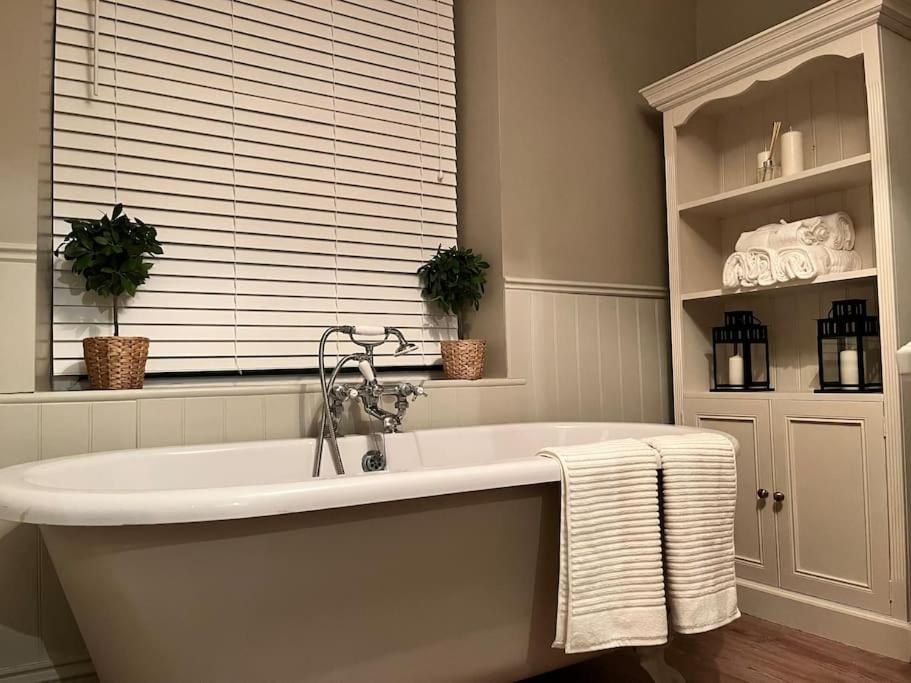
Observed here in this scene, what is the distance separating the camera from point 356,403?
90.0 inches

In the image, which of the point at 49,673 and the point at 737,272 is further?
the point at 737,272

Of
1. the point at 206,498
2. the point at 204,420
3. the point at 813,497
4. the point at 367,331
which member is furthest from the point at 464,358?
the point at 206,498

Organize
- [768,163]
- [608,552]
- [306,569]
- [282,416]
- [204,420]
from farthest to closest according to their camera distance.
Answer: [768,163]
[282,416]
[204,420]
[608,552]
[306,569]

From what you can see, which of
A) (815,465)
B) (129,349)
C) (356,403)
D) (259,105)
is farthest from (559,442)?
(259,105)

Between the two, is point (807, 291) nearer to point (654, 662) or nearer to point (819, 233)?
point (819, 233)

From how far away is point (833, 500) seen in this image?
2.27m

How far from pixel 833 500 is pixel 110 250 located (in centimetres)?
226

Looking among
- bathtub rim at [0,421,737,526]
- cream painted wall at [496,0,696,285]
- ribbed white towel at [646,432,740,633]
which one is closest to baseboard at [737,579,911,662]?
ribbed white towel at [646,432,740,633]

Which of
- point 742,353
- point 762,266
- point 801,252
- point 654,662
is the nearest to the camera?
point 654,662

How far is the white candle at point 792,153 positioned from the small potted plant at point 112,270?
6.80 feet

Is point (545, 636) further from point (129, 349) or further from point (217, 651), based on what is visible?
point (129, 349)

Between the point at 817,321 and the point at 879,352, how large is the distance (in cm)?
24

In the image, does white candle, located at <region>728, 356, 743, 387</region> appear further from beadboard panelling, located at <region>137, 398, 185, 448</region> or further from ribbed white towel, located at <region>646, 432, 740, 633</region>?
beadboard panelling, located at <region>137, 398, 185, 448</region>

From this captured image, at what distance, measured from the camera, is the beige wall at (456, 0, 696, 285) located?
8.87 ft
